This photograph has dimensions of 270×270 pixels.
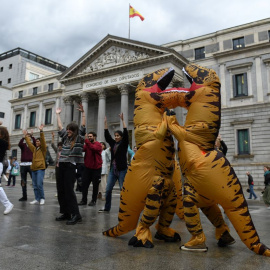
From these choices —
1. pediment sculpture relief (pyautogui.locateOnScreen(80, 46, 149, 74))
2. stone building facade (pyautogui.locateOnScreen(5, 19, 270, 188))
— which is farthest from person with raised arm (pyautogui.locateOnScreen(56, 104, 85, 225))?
pediment sculpture relief (pyautogui.locateOnScreen(80, 46, 149, 74))

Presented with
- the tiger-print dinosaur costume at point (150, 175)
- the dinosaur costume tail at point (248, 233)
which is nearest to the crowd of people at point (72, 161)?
the tiger-print dinosaur costume at point (150, 175)

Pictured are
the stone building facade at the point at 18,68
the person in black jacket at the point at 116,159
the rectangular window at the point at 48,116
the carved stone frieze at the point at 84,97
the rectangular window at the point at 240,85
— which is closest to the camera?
the person in black jacket at the point at 116,159

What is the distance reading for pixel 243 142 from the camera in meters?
24.1

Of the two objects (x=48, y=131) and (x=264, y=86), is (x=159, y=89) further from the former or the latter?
(x=48, y=131)

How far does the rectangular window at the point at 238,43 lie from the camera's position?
25.5m

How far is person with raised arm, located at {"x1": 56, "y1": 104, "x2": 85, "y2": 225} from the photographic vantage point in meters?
5.12

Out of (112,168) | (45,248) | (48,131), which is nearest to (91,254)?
(45,248)

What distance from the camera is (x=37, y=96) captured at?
39438 millimetres

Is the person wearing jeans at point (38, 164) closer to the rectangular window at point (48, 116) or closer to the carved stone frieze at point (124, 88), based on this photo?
the carved stone frieze at point (124, 88)

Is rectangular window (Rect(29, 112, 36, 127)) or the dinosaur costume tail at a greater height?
rectangular window (Rect(29, 112, 36, 127))

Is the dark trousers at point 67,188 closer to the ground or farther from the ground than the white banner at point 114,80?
closer to the ground

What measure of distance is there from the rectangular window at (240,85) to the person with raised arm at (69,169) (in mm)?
22376

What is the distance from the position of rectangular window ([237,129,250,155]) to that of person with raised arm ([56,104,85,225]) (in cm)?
2122

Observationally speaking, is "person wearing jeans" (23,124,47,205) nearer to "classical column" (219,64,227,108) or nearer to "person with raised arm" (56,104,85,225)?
"person with raised arm" (56,104,85,225)
